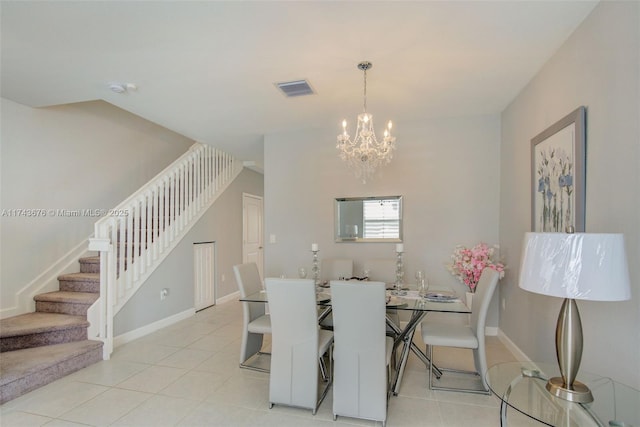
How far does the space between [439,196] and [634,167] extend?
7.62ft

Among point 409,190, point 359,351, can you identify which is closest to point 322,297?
point 359,351

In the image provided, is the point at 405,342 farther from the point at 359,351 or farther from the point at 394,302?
the point at 359,351

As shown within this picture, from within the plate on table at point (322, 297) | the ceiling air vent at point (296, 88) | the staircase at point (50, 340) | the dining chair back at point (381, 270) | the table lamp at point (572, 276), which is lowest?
the staircase at point (50, 340)

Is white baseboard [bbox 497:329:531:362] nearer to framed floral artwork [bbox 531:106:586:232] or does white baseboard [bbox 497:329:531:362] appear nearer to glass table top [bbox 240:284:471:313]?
glass table top [bbox 240:284:471:313]

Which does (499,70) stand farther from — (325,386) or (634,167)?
(325,386)

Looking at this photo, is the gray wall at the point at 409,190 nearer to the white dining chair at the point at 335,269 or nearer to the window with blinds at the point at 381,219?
the window with blinds at the point at 381,219

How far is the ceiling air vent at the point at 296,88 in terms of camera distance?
2.96 metres

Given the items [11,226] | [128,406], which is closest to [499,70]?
[128,406]

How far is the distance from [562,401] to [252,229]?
582 cm

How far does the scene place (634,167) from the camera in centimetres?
160

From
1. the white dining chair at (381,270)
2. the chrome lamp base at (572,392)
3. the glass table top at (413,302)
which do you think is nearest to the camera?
the chrome lamp base at (572,392)

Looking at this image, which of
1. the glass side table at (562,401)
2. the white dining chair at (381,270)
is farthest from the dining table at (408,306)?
the glass side table at (562,401)

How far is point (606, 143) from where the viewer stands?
182cm

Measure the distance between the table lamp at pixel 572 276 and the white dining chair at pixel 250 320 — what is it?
2.11 meters
